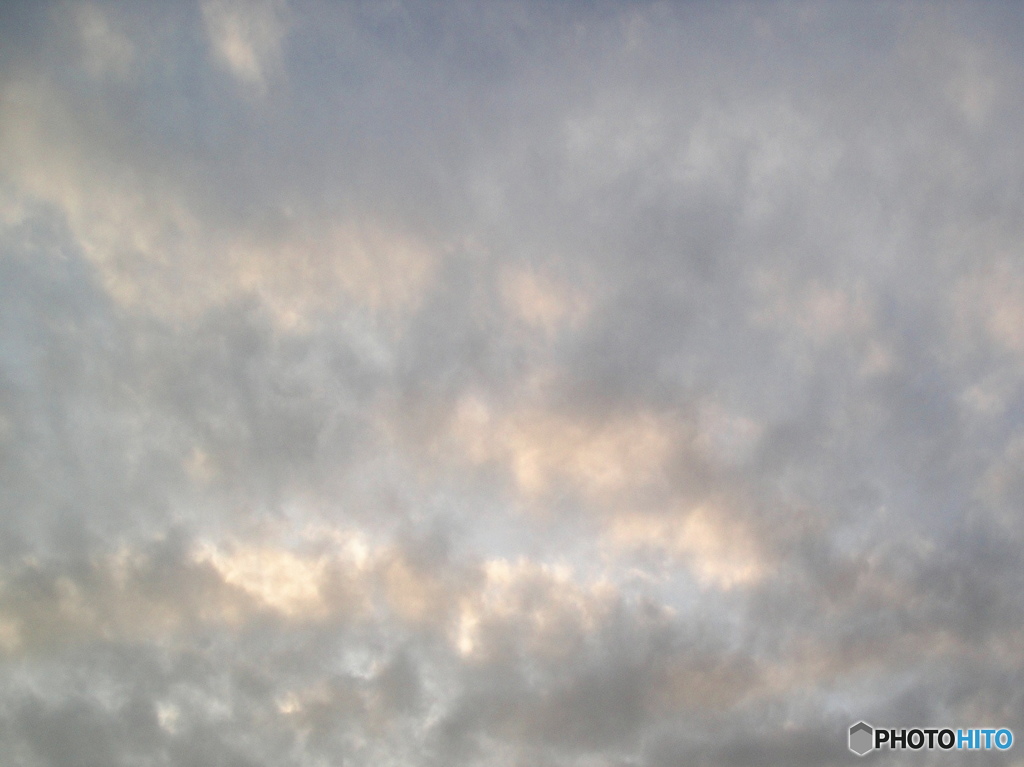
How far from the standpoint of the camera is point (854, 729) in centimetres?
16100

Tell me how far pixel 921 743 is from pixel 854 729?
1848cm

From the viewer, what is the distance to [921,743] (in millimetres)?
144875

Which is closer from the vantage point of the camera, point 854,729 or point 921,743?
point 921,743
